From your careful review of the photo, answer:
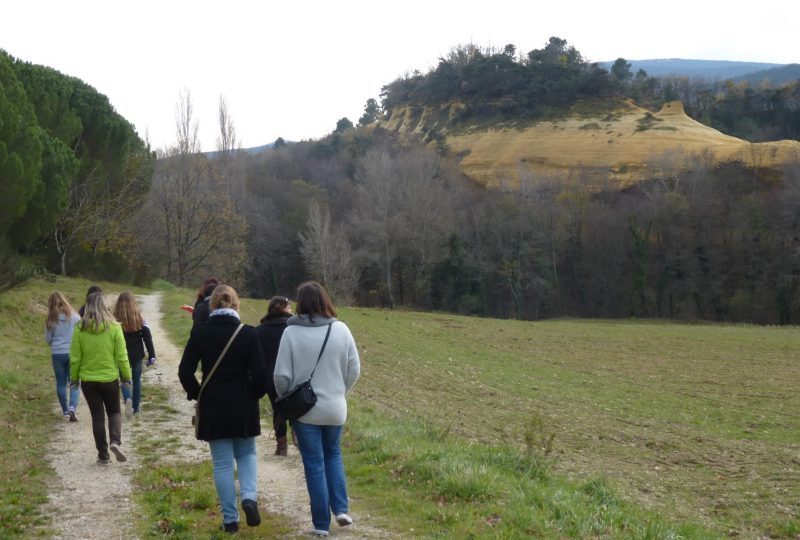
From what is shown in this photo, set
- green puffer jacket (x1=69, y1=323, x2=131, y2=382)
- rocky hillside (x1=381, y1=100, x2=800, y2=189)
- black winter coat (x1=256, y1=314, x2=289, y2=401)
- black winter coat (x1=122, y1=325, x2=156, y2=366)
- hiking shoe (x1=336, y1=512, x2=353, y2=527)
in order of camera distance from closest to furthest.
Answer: hiking shoe (x1=336, y1=512, x2=353, y2=527)
black winter coat (x1=256, y1=314, x2=289, y2=401)
green puffer jacket (x1=69, y1=323, x2=131, y2=382)
black winter coat (x1=122, y1=325, x2=156, y2=366)
rocky hillside (x1=381, y1=100, x2=800, y2=189)

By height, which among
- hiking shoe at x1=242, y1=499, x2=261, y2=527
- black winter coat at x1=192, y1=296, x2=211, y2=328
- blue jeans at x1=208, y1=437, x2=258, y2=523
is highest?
black winter coat at x1=192, y1=296, x2=211, y2=328

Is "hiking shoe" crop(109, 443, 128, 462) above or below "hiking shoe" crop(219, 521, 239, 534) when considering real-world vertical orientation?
below

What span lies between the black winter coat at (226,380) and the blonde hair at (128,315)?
556cm

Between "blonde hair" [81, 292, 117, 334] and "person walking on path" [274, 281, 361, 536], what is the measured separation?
389 cm

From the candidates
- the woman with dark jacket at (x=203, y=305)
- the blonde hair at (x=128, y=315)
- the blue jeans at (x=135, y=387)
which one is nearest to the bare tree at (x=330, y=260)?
the blue jeans at (x=135, y=387)

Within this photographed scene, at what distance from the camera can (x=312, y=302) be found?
20.6 ft

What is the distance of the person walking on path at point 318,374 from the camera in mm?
6219

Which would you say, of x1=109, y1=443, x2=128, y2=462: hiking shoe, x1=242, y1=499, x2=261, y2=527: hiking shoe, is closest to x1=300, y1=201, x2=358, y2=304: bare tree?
x1=109, y1=443, x2=128, y2=462: hiking shoe

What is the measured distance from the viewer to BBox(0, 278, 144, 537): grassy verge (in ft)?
24.6

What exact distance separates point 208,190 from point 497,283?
31.9 m

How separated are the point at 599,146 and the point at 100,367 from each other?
9019cm

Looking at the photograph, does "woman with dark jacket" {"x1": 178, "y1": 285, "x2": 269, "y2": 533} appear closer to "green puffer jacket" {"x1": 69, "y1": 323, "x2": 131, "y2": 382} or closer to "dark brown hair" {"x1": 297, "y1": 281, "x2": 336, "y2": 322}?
"dark brown hair" {"x1": 297, "y1": 281, "x2": 336, "y2": 322}

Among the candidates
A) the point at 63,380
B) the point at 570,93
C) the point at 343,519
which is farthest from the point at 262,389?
the point at 570,93

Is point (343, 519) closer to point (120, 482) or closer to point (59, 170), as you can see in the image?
point (120, 482)
